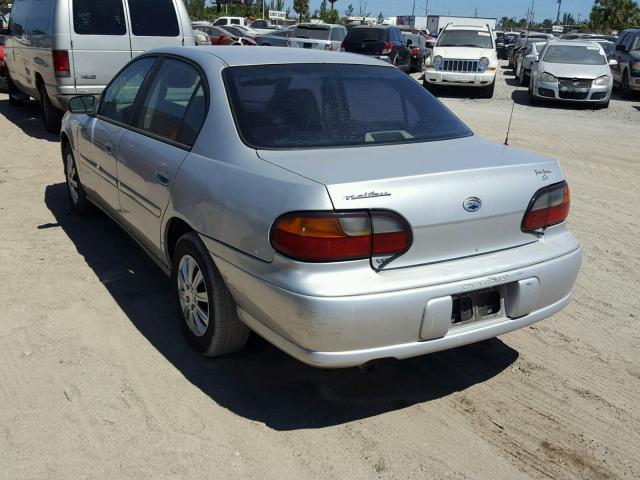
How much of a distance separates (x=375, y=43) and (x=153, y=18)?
37.1 ft

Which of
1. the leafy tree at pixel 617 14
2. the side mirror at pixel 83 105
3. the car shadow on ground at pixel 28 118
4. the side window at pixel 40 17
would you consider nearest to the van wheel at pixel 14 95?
the car shadow on ground at pixel 28 118

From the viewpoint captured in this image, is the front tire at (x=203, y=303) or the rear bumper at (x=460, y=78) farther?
the rear bumper at (x=460, y=78)

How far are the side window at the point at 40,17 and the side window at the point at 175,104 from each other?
602 cm

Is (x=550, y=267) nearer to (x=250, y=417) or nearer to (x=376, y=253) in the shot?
(x=376, y=253)

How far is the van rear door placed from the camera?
376 inches

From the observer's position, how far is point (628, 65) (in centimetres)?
1756

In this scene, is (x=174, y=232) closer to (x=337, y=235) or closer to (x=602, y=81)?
(x=337, y=235)

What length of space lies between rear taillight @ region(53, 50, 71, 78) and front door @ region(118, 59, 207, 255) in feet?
18.3

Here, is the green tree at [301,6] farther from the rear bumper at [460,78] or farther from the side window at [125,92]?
the side window at [125,92]

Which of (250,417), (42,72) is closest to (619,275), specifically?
(250,417)

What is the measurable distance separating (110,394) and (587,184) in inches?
255

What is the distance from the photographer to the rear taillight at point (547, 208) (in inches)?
125

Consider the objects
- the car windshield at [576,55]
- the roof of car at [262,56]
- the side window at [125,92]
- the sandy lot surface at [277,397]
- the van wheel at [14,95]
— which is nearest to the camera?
the sandy lot surface at [277,397]

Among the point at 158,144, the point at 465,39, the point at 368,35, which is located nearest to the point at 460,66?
the point at 465,39
